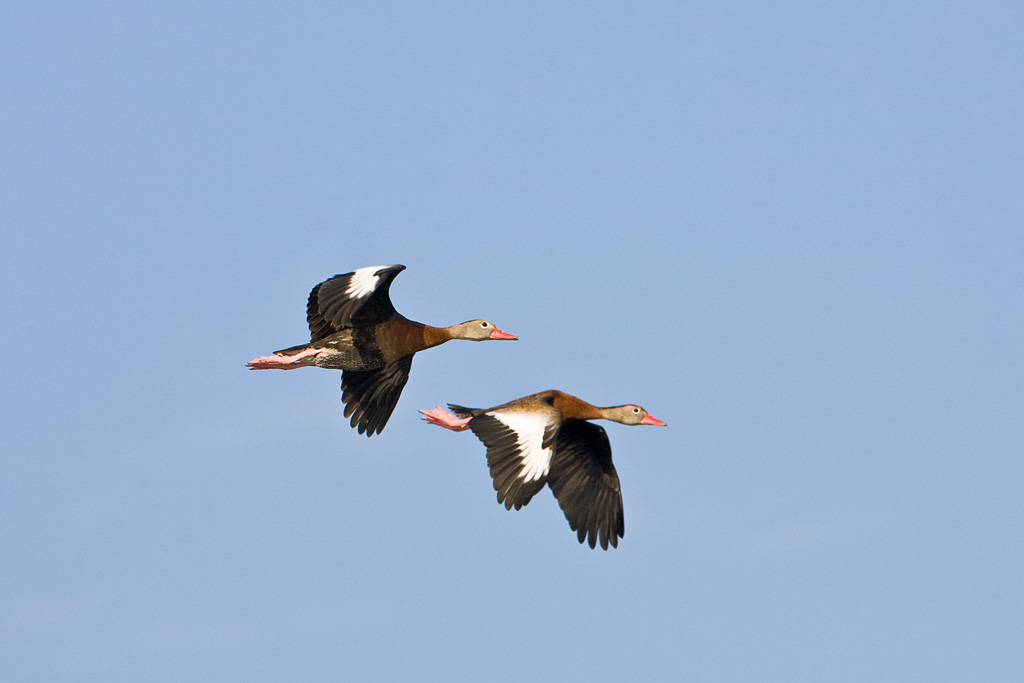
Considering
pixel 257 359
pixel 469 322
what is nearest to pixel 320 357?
pixel 257 359

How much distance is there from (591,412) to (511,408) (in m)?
Result: 1.44

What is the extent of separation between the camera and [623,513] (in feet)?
62.2

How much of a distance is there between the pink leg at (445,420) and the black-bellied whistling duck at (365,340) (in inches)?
30.3

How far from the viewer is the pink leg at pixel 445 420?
18.6m

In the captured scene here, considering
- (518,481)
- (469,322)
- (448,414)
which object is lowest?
(518,481)

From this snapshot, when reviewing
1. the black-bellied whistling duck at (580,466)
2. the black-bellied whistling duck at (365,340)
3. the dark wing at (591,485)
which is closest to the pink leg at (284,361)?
the black-bellied whistling duck at (365,340)

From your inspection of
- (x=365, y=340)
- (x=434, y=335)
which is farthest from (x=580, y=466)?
(x=365, y=340)

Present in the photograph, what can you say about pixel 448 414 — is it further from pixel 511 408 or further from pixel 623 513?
pixel 623 513

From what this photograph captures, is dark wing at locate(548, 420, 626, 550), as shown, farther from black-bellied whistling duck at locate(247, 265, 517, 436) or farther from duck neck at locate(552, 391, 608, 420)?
black-bellied whistling duck at locate(247, 265, 517, 436)

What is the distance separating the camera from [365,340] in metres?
18.5

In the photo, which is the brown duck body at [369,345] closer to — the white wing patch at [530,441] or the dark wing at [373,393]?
the dark wing at [373,393]

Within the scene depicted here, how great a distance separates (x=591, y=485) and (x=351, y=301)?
3.69 m

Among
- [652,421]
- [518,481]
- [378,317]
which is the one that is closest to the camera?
[518,481]

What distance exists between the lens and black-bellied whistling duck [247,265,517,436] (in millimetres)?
17630
